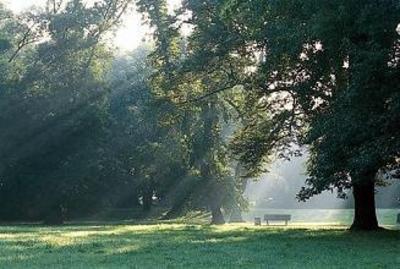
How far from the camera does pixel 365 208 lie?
2902cm

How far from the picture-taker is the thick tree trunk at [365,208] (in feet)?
94.1

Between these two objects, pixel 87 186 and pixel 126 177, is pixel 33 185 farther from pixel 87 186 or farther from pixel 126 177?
pixel 126 177

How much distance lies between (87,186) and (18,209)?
5771 mm

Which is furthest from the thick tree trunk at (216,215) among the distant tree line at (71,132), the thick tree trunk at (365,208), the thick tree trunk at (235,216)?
the thick tree trunk at (365,208)

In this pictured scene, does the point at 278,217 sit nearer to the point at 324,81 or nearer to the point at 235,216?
the point at 235,216

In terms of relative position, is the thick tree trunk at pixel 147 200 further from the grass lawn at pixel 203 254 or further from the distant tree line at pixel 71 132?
the grass lawn at pixel 203 254

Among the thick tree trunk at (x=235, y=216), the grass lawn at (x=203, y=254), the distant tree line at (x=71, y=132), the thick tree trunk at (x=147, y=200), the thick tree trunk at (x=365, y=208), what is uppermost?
the distant tree line at (x=71, y=132)

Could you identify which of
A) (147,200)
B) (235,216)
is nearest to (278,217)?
(235,216)

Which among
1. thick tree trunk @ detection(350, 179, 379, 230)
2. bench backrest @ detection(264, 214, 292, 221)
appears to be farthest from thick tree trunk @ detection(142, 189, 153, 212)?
thick tree trunk @ detection(350, 179, 379, 230)

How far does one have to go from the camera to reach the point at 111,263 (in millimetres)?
14742

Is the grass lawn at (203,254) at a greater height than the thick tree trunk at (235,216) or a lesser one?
lesser

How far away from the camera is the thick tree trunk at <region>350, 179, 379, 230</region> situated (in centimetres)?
2869

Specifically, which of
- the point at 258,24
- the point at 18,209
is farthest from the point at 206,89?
the point at 18,209

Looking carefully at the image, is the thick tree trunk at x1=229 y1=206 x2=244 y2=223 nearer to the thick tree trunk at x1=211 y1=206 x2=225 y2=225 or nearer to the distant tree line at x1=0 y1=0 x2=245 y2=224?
the distant tree line at x1=0 y1=0 x2=245 y2=224
